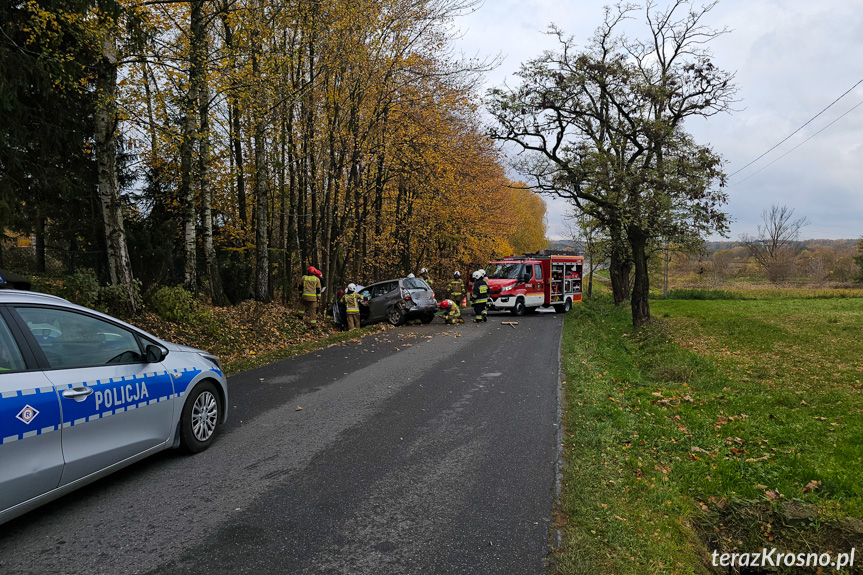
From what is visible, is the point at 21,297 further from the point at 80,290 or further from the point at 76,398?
the point at 80,290

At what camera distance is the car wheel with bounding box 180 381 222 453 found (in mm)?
4918

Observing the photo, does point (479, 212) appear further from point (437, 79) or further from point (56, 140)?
point (56, 140)

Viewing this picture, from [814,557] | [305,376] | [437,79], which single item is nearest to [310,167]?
[437,79]

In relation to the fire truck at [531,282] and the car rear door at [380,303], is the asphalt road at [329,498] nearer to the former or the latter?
the car rear door at [380,303]

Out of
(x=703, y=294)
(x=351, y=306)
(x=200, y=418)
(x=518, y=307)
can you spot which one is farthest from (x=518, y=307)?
(x=703, y=294)

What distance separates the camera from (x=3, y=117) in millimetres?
10219

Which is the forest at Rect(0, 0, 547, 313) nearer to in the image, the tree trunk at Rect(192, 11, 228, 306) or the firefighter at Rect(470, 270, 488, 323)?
the tree trunk at Rect(192, 11, 228, 306)

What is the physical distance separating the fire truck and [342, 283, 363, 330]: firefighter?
742cm

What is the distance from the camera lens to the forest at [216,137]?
9.62 metres

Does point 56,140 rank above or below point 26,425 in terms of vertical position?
above

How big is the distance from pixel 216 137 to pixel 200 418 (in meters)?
8.30

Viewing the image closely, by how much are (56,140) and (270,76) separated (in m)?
6.12

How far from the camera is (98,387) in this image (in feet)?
12.9

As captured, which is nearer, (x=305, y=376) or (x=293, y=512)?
(x=293, y=512)
